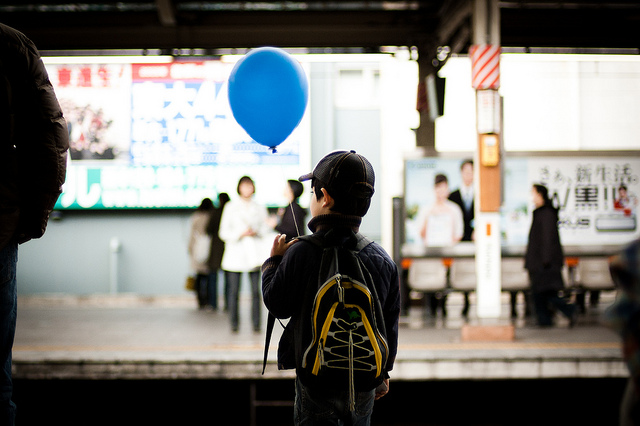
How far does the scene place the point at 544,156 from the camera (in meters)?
8.12

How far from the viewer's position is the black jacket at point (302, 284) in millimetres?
2107

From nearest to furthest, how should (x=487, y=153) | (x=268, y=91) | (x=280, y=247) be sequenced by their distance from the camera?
(x=280, y=247) < (x=268, y=91) < (x=487, y=153)

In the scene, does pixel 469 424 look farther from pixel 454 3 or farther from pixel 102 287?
pixel 102 287

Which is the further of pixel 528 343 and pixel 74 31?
pixel 74 31

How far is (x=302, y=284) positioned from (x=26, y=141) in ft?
3.97

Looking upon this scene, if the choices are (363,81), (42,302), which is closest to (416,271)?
(363,81)

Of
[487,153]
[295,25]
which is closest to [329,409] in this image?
[487,153]

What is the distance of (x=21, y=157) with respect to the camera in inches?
86.4

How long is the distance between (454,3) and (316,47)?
91.6 inches

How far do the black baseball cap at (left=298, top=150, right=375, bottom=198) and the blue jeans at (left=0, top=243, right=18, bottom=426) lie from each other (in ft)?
3.97

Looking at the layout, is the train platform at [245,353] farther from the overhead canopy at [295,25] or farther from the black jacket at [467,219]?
the overhead canopy at [295,25]

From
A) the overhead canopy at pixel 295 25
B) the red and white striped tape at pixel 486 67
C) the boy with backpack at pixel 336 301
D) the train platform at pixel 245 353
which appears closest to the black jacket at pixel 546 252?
the train platform at pixel 245 353

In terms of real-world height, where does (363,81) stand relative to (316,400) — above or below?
above

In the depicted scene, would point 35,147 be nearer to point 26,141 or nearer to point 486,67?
point 26,141
